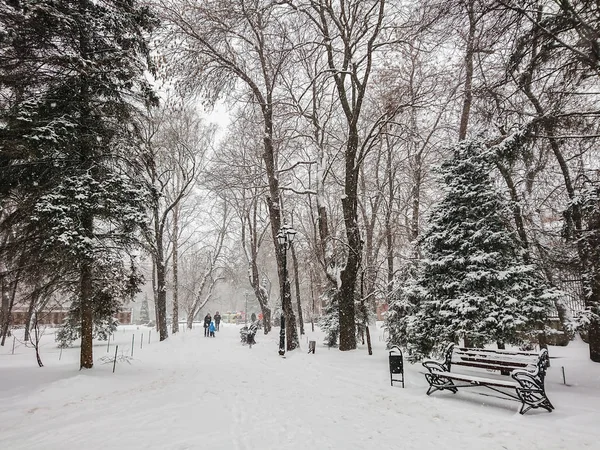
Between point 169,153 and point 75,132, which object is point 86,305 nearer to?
point 75,132

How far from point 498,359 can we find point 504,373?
1.30 meters

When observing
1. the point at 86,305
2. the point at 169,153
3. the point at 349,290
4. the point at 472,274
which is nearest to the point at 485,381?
the point at 472,274

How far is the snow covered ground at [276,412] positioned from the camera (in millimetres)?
4652

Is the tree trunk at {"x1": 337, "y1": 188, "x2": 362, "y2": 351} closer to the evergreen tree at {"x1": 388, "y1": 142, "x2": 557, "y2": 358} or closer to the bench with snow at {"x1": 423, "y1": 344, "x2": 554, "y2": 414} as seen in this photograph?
the evergreen tree at {"x1": 388, "y1": 142, "x2": 557, "y2": 358}

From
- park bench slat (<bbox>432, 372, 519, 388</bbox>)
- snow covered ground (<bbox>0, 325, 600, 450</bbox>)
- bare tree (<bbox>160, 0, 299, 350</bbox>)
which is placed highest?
bare tree (<bbox>160, 0, 299, 350</bbox>)

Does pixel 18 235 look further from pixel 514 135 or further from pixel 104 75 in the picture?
pixel 514 135

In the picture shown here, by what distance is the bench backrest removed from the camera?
6.28 metres

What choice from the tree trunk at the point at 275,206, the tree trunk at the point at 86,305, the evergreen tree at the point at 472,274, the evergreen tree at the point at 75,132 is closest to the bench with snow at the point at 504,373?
the evergreen tree at the point at 472,274

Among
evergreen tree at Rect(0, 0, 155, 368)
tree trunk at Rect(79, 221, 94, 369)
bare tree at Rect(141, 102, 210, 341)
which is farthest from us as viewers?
bare tree at Rect(141, 102, 210, 341)

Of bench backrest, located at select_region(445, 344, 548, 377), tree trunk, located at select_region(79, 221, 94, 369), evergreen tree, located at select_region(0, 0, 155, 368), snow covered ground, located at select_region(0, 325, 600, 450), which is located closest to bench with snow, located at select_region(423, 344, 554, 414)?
bench backrest, located at select_region(445, 344, 548, 377)

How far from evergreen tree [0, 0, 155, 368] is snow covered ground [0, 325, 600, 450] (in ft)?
6.70

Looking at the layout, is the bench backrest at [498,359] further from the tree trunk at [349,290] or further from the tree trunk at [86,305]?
the tree trunk at [86,305]

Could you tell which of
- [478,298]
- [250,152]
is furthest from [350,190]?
[250,152]

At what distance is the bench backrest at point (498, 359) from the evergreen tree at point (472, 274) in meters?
0.58
